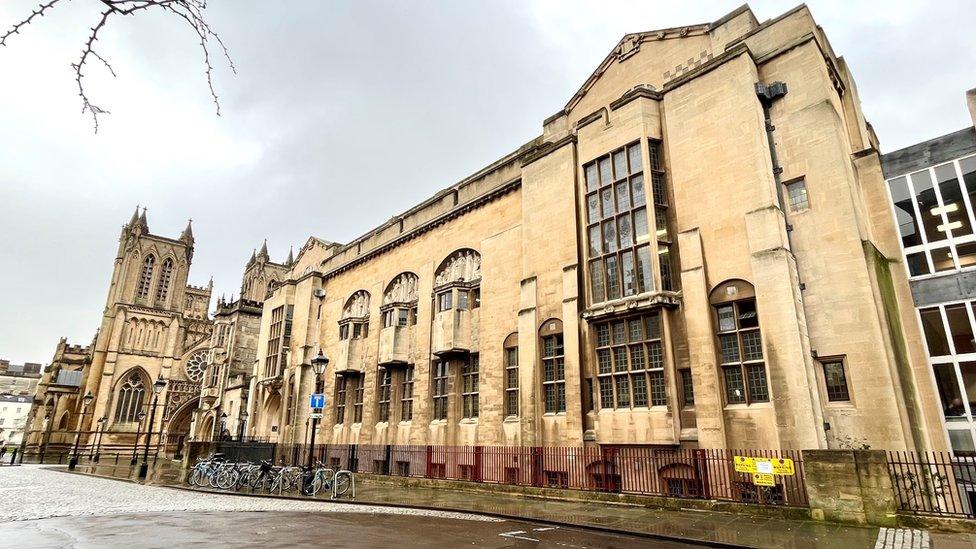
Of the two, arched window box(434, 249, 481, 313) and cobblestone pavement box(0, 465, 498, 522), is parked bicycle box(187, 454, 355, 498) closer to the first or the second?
cobblestone pavement box(0, 465, 498, 522)

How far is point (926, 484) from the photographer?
9641 mm

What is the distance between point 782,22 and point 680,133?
14.6 feet

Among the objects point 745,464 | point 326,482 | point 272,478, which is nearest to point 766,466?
point 745,464

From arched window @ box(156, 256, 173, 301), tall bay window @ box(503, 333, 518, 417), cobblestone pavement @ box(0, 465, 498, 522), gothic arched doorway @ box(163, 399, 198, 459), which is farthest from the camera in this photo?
arched window @ box(156, 256, 173, 301)

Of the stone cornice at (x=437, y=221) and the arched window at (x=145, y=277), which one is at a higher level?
the arched window at (x=145, y=277)

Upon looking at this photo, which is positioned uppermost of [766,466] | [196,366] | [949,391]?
[196,366]

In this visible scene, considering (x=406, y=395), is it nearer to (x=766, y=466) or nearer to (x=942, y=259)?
(x=766, y=466)

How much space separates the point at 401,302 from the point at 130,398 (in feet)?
183

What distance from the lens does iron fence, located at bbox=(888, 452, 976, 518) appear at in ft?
30.7

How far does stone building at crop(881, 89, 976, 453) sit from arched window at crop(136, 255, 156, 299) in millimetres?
80567

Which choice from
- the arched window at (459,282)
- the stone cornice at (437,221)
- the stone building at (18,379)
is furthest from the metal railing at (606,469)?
the stone building at (18,379)

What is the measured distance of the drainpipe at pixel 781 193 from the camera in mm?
12391

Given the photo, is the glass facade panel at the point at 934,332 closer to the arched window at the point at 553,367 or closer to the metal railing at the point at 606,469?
the metal railing at the point at 606,469

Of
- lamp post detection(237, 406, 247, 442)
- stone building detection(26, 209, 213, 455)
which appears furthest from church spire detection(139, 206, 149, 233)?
lamp post detection(237, 406, 247, 442)
